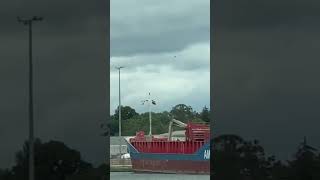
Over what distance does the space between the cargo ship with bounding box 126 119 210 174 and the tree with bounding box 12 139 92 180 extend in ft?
37.3

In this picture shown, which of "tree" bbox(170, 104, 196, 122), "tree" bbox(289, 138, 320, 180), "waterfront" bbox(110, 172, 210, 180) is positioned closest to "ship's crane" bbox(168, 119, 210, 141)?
"tree" bbox(170, 104, 196, 122)

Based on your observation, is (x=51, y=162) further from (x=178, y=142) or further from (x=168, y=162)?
(x=178, y=142)

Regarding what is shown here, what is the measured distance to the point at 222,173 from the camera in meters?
13.4

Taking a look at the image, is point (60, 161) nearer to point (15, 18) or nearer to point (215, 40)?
point (15, 18)

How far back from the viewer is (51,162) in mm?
12695

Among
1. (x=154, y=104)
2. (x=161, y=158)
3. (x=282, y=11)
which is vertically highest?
(x=282, y=11)

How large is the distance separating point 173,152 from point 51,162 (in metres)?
14.5

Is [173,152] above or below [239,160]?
below

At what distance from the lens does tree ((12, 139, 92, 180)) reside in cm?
1230

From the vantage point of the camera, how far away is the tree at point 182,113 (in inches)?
1069

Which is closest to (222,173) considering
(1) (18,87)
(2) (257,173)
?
(2) (257,173)

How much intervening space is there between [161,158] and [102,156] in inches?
559

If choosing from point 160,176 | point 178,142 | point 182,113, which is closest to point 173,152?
point 178,142

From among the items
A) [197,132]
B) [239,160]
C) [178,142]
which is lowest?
[178,142]
